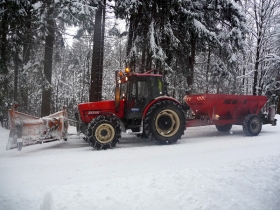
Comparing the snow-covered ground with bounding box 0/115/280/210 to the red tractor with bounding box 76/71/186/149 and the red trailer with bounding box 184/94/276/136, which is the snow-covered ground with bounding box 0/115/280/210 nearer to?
the red tractor with bounding box 76/71/186/149

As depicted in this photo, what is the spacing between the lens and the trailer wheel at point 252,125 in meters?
8.57

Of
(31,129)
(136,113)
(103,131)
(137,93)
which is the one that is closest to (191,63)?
(137,93)

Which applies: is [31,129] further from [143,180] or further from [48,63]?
[48,63]

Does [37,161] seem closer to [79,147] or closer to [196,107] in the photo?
[79,147]

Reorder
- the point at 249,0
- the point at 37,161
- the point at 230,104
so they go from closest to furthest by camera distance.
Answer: the point at 37,161, the point at 230,104, the point at 249,0

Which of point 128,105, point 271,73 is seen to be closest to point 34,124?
point 128,105

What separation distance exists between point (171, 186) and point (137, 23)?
9734mm

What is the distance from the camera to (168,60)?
12.4 metres

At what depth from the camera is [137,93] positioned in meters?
7.30

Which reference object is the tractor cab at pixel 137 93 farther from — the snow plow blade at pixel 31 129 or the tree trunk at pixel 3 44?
the tree trunk at pixel 3 44

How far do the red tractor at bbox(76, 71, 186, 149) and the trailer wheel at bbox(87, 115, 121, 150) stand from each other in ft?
0.51

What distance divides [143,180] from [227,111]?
19.6 ft

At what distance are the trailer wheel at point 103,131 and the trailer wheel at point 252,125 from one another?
4.85 metres

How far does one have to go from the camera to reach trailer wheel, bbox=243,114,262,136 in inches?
337
